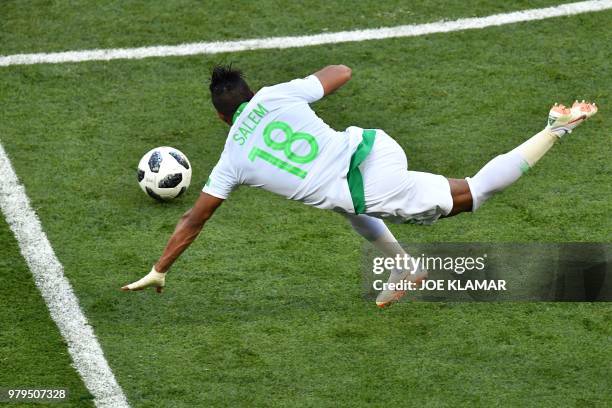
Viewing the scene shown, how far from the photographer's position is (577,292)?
8977mm

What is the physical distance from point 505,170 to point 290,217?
219cm

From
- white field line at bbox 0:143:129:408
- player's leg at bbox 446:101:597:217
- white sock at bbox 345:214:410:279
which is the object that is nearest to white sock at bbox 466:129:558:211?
player's leg at bbox 446:101:597:217

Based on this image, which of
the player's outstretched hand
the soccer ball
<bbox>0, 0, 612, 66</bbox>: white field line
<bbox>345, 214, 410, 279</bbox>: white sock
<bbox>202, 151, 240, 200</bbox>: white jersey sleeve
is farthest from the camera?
<bbox>0, 0, 612, 66</bbox>: white field line

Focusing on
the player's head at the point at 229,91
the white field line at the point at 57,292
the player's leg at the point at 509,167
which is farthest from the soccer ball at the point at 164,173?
the player's leg at the point at 509,167

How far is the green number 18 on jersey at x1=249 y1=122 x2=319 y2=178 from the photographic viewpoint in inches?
317

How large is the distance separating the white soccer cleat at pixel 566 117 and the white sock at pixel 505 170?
58mm

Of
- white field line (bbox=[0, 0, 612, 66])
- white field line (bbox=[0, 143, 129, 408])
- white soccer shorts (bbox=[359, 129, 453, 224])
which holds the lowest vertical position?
white field line (bbox=[0, 143, 129, 408])

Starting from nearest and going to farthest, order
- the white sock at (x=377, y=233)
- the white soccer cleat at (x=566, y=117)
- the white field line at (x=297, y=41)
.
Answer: the white soccer cleat at (x=566, y=117)
the white sock at (x=377, y=233)
the white field line at (x=297, y=41)

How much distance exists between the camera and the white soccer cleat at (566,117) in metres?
8.45

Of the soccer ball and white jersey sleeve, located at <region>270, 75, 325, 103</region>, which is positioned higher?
white jersey sleeve, located at <region>270, 75, 325, 103</region>

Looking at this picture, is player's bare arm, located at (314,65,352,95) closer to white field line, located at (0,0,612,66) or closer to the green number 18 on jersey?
the green number 18 on jersey

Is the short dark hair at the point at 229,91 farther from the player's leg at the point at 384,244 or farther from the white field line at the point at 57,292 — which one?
the white field line at the point at 57,292

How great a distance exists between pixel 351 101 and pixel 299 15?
1.68 m

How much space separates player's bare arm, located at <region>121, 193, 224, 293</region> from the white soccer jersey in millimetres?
81
